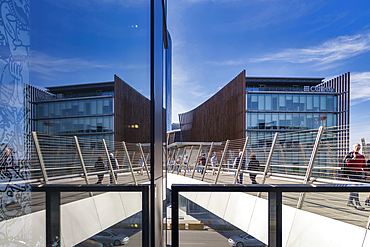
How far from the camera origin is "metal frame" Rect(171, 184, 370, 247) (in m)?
1.74

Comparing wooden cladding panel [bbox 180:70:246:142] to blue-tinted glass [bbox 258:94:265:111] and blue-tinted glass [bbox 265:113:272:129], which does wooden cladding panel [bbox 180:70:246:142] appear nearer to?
blue-tinted glass [bbox 258:94:265:111]

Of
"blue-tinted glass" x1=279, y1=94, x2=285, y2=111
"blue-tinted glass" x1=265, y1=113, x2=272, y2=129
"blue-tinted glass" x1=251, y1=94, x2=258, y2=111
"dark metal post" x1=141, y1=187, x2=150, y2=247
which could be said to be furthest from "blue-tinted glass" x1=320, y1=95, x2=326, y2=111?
"dark metal post" x1=141, y1=187, x2=150, y2=247

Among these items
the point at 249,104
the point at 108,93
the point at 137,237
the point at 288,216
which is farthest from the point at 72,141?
the point at 249,104

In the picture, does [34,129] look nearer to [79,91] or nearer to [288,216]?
[79,91]

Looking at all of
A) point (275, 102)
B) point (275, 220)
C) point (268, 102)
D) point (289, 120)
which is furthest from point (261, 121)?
point (275, 220)

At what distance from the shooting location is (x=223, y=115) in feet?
81.3

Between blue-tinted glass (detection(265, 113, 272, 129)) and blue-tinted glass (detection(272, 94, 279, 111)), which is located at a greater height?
blue-tinted glass (detection(272, 94, 279, 111))

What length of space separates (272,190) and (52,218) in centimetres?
167

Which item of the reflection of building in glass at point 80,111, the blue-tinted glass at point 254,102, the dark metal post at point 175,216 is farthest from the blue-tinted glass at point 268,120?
the reflection of building in glass at point 80,111

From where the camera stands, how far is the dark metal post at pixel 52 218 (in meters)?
0.39

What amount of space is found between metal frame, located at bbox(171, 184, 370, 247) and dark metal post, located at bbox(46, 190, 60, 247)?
1357 mm

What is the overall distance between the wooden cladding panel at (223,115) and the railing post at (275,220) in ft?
66.2

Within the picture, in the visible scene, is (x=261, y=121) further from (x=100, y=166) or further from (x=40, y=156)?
(x=40, y=156)

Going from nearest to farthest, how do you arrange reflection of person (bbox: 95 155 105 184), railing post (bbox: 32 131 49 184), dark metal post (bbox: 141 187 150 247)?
railing post (bbox: 32 131 49 184)
reflection of person (bbox: 95 155 105 184)
dark metal post (bbox: 141 187 150 247)
